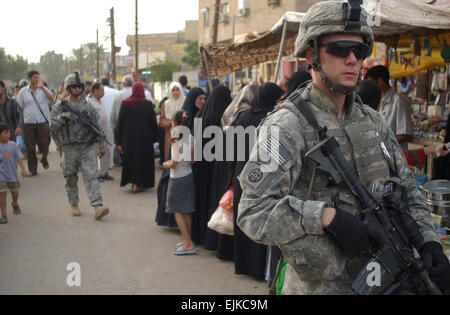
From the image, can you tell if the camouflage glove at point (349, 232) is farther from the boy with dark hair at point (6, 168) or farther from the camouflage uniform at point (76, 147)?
the boy with dark hair at point (6, 168)

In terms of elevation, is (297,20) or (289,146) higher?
(297,20)

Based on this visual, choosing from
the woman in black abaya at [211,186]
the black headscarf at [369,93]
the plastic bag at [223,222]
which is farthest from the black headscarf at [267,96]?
the plastic bag at [223,222]

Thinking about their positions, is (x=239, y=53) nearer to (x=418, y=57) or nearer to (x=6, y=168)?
(x=418, y=57)

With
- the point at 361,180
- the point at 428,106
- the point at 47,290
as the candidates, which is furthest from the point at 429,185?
the point at 428,106

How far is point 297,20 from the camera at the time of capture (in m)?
5.70

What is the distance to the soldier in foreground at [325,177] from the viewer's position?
183 cm

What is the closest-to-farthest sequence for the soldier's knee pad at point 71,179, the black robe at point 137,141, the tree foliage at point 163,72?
the soldier's knee pad at point 71,179, the black robe at point 137,141, the tree foliage at point 163,72

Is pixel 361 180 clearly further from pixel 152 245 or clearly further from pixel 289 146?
pixel 152 245

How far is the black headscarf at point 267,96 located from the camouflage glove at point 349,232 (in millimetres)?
2934

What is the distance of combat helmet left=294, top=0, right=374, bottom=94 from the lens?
6.55 ft

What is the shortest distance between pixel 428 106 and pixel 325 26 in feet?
25.9

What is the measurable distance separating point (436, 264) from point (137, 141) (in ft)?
24.8

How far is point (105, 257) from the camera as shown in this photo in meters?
5.46

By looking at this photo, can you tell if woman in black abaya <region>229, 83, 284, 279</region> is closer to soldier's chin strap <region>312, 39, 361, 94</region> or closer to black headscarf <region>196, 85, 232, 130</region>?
black headscarf <region>196, 85, 232, 130</region>
